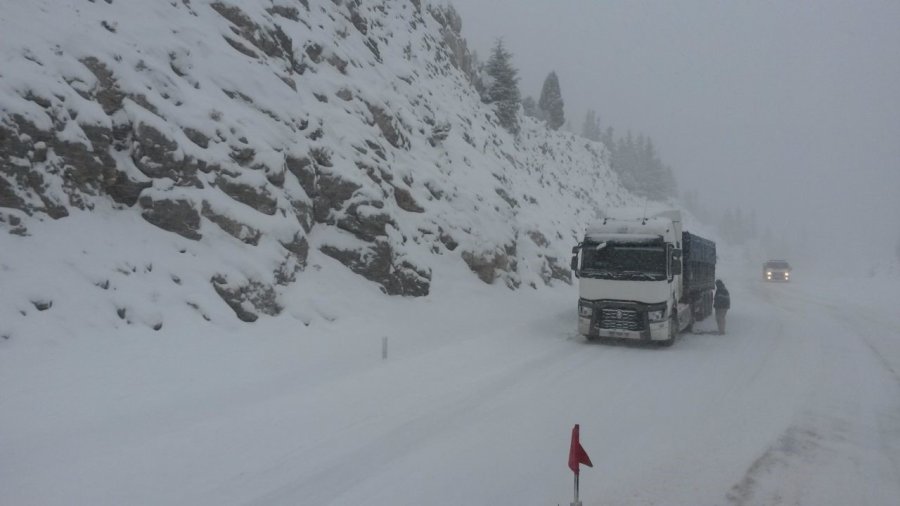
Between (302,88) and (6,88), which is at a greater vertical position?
(302,88)

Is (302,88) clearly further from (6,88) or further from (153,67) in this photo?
(6,88)

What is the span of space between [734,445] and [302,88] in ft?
54.1

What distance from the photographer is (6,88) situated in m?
10.2

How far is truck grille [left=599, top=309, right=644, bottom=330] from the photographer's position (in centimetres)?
1426

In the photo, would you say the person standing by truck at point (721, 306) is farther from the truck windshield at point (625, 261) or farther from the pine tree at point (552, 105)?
the pine tree at point (552, 105)

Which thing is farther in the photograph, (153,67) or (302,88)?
(302,88)

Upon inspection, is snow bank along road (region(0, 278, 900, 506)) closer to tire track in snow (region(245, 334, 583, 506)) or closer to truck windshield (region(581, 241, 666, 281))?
tire track in snow (region(245, 334, 583, 506))

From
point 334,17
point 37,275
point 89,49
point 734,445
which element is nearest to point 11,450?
point 37,275

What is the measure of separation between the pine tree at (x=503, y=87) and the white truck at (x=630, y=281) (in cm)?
2848

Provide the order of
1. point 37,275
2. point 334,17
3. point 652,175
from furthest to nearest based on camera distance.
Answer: point 652,175 → point 334,17 → point 37,275

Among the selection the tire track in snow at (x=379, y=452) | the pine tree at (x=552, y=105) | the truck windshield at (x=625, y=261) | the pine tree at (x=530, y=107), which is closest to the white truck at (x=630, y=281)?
the truck windshield at (x=625, y=261)

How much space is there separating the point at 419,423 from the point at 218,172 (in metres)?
8.68

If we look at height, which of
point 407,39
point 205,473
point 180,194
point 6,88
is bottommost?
point 205,473

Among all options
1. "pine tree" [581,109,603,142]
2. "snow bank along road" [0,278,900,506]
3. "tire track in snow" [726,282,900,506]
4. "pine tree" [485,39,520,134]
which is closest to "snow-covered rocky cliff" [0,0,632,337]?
"snow bank along road" [0,278,900,506]
